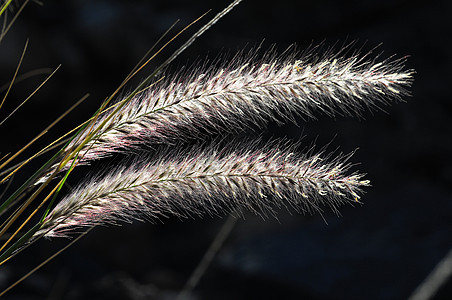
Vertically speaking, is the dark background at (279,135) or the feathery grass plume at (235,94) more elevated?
the dark background at (279,135)

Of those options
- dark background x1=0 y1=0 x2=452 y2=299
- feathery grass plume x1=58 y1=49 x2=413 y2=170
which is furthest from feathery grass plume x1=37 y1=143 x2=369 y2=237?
dark background x1=0 y1=0 x2=452 y2=299

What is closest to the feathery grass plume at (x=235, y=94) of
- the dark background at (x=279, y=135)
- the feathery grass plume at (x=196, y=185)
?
the feathery grass plume at (x=196, y=185)

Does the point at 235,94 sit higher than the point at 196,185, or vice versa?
the point at 235,94

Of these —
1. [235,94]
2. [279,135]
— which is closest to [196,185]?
[235,94]

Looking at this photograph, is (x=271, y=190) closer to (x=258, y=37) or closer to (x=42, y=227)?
(x=42, y=227)

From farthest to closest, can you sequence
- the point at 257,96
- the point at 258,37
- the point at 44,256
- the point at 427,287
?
1. the point at 258,37
2. the point at 44,256
3. the point at 257,96
4. the point at 427,287

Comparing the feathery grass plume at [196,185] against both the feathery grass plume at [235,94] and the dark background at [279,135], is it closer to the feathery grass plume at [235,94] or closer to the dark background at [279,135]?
the feathery grass plume at [235,94]

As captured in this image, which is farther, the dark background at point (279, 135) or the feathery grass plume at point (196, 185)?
the dark background at point (279, 135)

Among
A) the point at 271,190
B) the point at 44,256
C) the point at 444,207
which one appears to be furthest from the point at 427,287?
the point at 44,256

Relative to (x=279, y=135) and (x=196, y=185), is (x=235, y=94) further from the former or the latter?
(x=279, y=135)
